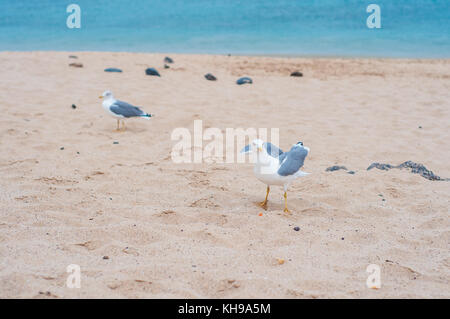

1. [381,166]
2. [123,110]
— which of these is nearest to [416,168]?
[381,166]

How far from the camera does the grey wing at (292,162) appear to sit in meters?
3.88

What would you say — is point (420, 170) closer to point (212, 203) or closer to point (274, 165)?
point (274, 165)

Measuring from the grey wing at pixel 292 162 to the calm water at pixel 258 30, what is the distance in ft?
51.7

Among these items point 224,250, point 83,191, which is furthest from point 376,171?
point 83,191

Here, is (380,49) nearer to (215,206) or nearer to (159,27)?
(159,27)

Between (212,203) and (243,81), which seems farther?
(243,81)

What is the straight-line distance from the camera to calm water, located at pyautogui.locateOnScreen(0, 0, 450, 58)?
20531 millimetres

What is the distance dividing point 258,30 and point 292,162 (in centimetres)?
2450

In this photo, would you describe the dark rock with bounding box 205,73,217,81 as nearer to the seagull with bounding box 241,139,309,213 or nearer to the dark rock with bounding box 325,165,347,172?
the dark rock with bounding box 325,165,347,172

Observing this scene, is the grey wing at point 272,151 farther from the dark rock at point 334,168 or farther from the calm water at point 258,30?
the calm water at point 258,30

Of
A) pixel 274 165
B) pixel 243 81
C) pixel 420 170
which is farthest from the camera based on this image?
pixel 243 81

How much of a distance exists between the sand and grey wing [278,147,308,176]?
16.2 inches

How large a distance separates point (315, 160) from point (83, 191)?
290 centimetres

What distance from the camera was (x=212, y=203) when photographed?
13.8 feet
